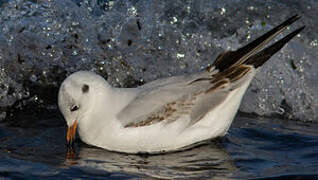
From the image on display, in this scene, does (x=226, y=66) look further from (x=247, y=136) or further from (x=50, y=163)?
(x=50, y=163)

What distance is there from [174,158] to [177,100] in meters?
0.59

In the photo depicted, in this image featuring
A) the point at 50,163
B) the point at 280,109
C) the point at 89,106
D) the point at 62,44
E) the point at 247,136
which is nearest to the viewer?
the point at 50,163

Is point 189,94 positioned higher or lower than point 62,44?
lower

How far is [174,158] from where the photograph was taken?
20.2 feet

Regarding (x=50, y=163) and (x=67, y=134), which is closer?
(x=50, y=163)

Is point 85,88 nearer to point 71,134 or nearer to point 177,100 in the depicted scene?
point 71,134

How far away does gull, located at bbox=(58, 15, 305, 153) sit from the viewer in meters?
6.20

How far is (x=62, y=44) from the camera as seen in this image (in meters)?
8.78

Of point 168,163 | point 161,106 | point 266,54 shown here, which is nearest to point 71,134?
point 161,106

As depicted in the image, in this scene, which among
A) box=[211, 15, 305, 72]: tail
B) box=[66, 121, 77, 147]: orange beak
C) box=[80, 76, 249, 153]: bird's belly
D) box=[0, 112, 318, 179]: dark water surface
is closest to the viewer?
box=[0, 112, 318, 179]: dark water surface

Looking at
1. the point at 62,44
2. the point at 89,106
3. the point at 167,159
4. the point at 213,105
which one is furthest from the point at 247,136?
the point at 62,44

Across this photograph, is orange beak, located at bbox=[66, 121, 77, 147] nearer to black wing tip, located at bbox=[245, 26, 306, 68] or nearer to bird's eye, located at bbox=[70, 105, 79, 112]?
bird's eye, located at bbox=[70, 105, 79, 112]

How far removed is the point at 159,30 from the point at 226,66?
257cm

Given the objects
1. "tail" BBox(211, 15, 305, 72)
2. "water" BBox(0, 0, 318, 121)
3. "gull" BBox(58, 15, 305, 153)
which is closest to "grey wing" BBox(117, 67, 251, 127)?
"gull" BBox(58, 15, 305, 153)
